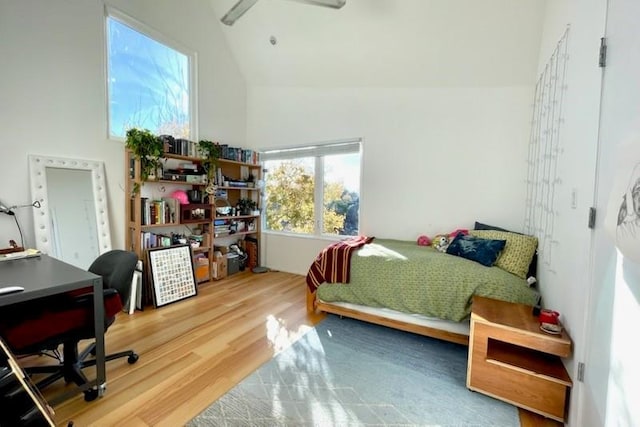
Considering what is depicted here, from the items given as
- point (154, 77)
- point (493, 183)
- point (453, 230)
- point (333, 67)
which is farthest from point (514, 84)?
point (154, 77)

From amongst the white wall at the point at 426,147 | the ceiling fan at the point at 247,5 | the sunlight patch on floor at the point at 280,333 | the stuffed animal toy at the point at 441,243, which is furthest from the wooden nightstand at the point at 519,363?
the ceiling fan at the point at 247,5

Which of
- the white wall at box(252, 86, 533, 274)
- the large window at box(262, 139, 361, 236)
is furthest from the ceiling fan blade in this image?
the large window at box(262, 139, 361, 236)

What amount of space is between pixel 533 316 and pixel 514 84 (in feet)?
7.94

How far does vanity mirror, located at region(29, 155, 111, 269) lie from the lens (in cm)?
252

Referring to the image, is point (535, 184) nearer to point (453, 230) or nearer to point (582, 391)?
point (453, 230)

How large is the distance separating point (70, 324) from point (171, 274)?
1.66 meters

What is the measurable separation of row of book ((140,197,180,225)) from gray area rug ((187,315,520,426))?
2122 millimetres

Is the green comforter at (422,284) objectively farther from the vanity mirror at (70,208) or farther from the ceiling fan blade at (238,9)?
the ceiling fan blade at (238,9)

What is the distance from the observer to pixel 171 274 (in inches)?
127

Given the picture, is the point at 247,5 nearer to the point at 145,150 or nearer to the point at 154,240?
the point at 145,150

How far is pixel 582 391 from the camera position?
1429 millimetres

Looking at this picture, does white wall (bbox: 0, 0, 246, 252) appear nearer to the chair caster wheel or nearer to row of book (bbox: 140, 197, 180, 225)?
row of book (bbox: 140, 197, 180, 225)

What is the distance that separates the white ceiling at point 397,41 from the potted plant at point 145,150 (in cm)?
202

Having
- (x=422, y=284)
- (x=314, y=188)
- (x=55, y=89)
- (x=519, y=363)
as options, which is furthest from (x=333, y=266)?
(x=55, y=89)
